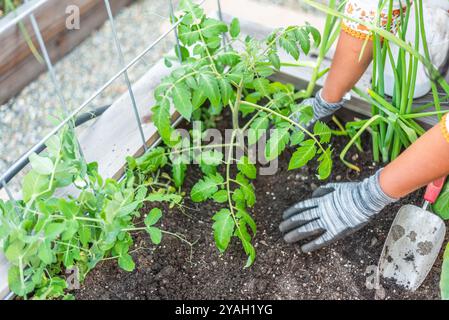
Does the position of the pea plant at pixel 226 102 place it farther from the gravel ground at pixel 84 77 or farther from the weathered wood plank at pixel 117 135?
the gravel ground at pixel 84 77

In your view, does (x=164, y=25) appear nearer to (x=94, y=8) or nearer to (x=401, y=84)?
(x=94, y=8)

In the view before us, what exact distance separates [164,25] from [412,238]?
1.32 metres

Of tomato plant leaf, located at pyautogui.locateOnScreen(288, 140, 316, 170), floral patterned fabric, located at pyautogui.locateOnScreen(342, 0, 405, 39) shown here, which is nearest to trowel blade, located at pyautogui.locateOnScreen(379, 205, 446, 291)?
tomato plant leaf, located at pyautogui.locateOnScreen(288, 140, 316, 170)

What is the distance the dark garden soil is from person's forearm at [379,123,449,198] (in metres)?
0.19

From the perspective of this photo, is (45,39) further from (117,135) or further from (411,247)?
(411,247)

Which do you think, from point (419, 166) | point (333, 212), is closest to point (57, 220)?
point (333, 212)

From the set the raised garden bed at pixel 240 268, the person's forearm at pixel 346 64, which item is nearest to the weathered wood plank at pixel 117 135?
the raised garden bed at pixel 240 268

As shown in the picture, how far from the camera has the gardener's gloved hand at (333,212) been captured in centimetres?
111

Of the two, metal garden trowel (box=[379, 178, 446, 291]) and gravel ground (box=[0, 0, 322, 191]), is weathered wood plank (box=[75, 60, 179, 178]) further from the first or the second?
metal garden trowel (box=[379, 178, 446, 291])

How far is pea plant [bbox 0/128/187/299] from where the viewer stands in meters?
0.92

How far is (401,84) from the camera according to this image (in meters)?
1.16

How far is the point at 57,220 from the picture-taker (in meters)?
1.00

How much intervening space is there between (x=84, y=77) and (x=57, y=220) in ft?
3.52

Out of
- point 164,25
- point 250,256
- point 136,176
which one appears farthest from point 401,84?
point 164,25
